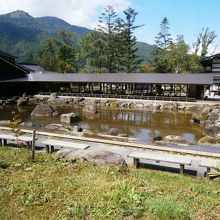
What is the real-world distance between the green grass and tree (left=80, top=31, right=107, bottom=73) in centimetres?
4756

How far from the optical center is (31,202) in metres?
5.89

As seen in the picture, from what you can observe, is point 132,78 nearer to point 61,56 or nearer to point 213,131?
point 213,131

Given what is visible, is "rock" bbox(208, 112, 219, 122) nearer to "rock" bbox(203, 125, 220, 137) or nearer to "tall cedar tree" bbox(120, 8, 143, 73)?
"rock" bbox(203, 125, 220, 137)

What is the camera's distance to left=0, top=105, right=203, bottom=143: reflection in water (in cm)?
1973

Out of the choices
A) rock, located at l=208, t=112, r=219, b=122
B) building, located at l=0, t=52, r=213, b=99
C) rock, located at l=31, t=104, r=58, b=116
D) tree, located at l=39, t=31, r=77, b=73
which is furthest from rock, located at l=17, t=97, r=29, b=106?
tree, located at l=39, t=31, r=77, b=73

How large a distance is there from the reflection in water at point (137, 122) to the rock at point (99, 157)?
28.8ft

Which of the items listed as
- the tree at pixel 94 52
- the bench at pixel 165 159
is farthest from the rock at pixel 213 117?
the tree at pixel 94 52

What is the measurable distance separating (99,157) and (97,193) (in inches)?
97.7

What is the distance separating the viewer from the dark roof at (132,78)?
3062 cm

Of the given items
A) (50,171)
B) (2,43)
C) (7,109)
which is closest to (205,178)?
(50,171)

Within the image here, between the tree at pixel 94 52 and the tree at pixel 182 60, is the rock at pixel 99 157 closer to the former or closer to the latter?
the tree at pixel 182 60

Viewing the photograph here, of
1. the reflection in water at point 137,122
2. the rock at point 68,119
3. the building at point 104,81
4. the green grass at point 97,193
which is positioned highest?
the building at point 104,81

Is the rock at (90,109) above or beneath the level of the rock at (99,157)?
beneath

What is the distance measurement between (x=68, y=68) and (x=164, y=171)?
4639cm
